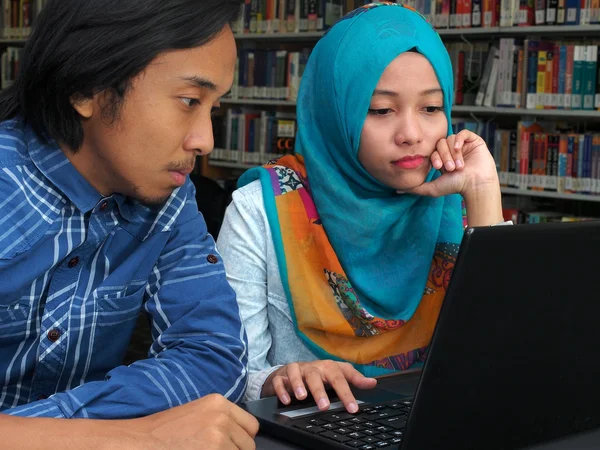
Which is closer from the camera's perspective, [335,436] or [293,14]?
[335,436]

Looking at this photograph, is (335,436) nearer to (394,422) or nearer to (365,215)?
(394,422)

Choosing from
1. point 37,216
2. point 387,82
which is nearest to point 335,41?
point 387,82

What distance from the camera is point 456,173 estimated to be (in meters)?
1.47

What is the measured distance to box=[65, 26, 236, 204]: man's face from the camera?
3.46 feet

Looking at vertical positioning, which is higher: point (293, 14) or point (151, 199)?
point (293, 14)

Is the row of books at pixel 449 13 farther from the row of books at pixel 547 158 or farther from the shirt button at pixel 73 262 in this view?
the shirt button at pixel 73 262

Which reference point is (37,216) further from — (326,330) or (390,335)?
(390,335)

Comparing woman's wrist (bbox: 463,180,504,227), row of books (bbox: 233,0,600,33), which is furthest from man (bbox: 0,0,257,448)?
row of books (bbox: 233,0,600,33)

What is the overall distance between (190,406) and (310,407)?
0.19 m

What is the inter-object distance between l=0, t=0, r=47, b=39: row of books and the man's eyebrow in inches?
202

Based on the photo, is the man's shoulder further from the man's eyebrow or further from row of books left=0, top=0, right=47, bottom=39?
row of books left=0, top=0, right=47, bottom=39

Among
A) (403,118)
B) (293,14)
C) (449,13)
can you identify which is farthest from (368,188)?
(293,14)

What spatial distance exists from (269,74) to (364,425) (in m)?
3.97

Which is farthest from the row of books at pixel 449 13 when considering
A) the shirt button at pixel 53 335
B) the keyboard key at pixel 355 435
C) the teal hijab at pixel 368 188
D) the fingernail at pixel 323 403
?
the keyboard key at pixel 355 435
